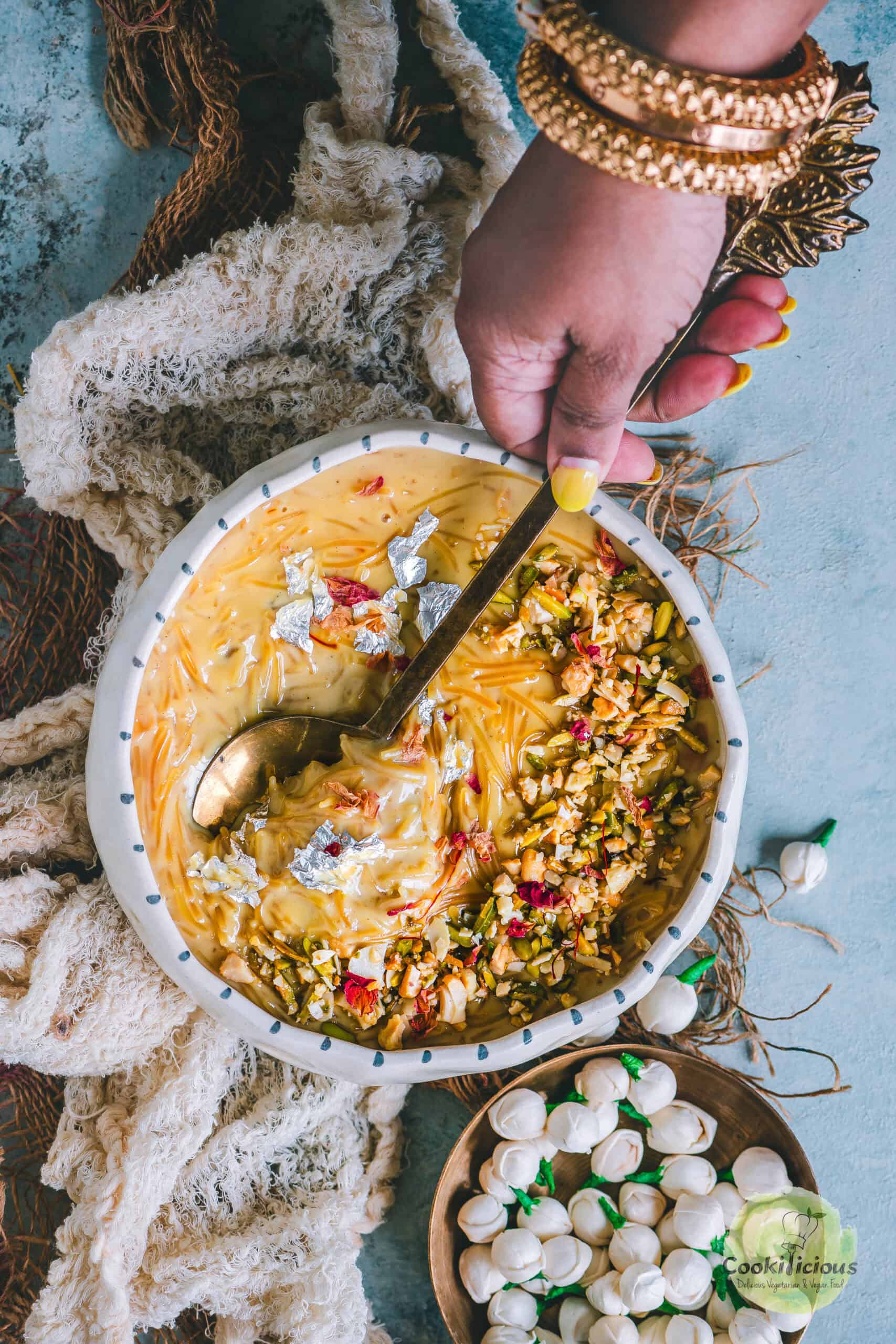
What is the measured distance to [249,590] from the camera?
1114 millimetres

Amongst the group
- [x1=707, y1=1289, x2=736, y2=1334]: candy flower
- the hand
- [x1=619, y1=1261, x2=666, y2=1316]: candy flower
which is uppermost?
the hand

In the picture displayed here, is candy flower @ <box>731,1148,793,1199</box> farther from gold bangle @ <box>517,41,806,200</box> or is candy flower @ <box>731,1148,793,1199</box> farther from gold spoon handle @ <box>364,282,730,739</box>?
gold bangle @ <box>517,41,806,200</box>

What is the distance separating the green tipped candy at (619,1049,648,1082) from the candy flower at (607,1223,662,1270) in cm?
19

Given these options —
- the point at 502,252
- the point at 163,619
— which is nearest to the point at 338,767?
the point at 163,619

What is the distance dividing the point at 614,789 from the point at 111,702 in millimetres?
605

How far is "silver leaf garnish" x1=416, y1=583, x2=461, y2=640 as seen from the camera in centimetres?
116

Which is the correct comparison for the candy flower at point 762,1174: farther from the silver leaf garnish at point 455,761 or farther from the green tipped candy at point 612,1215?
the silver leaf garnish at point 455,761

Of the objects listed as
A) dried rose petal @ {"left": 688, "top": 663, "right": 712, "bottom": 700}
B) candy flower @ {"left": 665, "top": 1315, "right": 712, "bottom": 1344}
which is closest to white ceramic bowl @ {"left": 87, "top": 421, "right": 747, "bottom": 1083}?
dried rose petal @ {"left": 688, "top": 663, "right": 712, "bottom": 700}

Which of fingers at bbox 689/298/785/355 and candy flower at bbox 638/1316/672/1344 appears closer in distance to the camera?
fingers at bbox 689/298/785/355

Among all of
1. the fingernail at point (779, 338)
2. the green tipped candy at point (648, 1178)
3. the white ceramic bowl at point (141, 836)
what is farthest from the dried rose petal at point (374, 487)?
the green tipped candy at point (648, 1178)

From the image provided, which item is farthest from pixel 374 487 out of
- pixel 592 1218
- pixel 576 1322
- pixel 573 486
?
pixel 576 1322

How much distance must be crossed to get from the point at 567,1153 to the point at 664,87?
3.91 feet

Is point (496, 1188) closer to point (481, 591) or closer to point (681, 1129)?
point (681, 1129)

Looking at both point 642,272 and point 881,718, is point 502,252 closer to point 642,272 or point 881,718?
point 642,272
